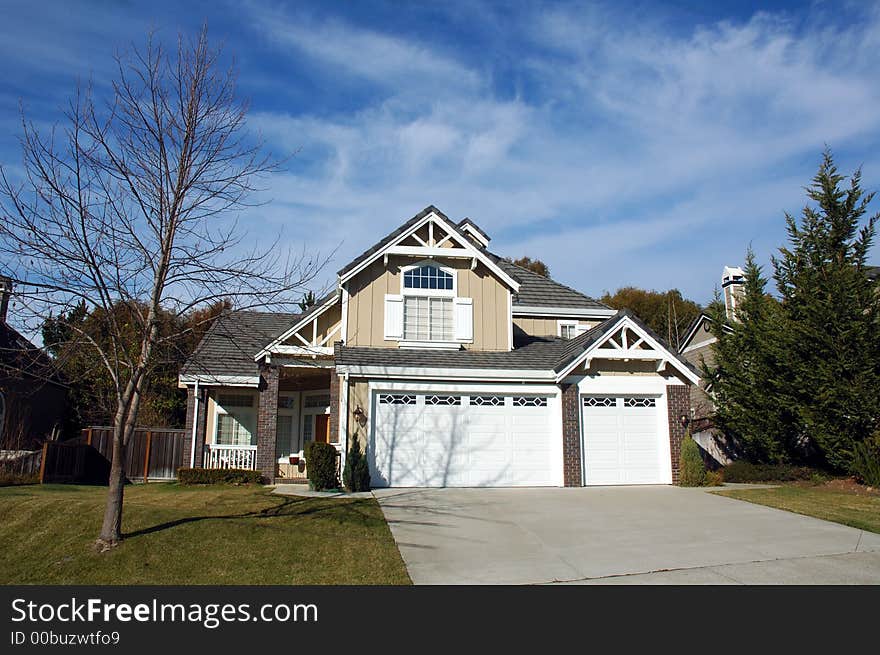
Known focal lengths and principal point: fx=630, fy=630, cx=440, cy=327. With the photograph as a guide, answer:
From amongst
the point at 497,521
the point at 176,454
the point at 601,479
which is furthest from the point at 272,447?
the point at 601,479

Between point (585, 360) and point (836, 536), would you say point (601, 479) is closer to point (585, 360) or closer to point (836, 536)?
point (585, 360)

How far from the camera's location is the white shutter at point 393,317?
1795cm

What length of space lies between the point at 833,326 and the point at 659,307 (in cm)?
3932

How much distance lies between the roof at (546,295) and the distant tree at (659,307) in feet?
102

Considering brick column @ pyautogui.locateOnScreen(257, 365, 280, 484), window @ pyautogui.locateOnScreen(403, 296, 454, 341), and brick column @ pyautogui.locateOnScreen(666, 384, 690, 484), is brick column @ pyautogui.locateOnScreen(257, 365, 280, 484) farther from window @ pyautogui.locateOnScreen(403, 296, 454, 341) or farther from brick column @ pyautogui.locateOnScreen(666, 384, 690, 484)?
brick column @ pyautogui.locateOnScreen(666, 384, 690, 484)

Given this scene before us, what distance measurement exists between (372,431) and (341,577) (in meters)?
7.91

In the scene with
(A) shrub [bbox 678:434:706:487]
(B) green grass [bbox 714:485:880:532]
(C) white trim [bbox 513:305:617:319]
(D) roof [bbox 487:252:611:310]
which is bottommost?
(B) green grass [bbox 714:485:880:532]

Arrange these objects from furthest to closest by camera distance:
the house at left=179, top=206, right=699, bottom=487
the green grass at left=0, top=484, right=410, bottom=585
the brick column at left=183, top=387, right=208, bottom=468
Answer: the brick column at left=183, top=387, right=208, bottom=468, the house at left=179, top=206, right=699, bottom=487, the green grass at left=0, top=484, right=410, bottom=585

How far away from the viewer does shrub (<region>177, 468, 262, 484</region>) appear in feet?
56.3

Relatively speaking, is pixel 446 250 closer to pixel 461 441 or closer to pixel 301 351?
pixel 301 351

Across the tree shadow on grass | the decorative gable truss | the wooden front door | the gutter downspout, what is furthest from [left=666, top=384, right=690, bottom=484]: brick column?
the gutter downspout

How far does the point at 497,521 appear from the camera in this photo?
38.7ft

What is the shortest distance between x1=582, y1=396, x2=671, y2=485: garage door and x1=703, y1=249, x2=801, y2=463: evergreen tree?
3666 millimetres

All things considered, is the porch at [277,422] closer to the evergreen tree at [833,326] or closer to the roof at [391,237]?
the roof at [391,237]
